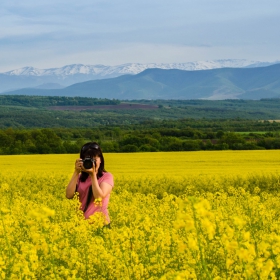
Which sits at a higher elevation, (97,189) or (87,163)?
(87,163)

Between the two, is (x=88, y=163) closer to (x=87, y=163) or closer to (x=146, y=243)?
(x=87, y=163)

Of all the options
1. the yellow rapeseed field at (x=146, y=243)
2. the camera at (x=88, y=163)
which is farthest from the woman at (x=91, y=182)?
the yellow rapeseed field at (x=146, y=243)

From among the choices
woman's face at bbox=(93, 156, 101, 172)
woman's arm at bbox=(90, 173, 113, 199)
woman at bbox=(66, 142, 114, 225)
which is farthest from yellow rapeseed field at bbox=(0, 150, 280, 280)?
woman's face at bbox=(93, 156, 101, 172)

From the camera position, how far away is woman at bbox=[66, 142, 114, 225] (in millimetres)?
6262

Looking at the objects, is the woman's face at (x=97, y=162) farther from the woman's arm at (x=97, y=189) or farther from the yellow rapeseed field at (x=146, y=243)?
the yellow rapeseed field at (x=146, y=243)

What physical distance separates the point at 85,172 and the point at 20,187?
426 inches

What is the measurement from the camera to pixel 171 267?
543cm

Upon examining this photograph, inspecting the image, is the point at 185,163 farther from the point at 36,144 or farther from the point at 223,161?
the point at 36,144

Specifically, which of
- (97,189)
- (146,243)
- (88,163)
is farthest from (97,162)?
(146,243)

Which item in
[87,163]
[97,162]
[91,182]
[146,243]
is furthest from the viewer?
[91,182]

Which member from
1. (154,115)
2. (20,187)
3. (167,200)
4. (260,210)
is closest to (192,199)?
(260,210)

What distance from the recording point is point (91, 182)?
257 inches

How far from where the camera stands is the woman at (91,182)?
626 cm

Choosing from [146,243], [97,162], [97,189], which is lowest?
[146,243]
